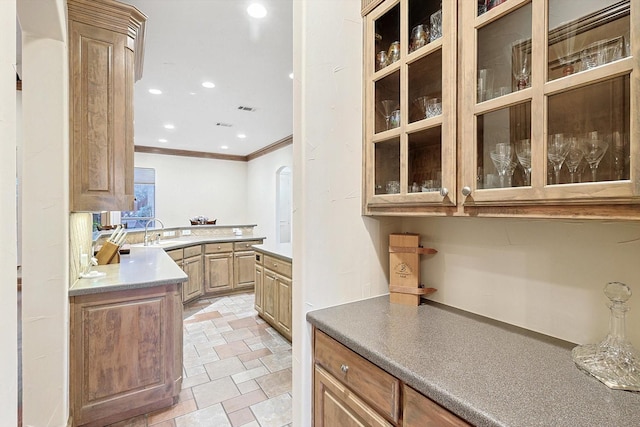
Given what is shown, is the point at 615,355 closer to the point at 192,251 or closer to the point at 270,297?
the point at 270,297

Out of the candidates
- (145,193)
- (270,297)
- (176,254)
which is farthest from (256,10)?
(145,193)

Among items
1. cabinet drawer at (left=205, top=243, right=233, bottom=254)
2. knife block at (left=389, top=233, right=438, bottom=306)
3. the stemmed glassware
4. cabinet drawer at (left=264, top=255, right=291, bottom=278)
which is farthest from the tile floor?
the stemmed glassware

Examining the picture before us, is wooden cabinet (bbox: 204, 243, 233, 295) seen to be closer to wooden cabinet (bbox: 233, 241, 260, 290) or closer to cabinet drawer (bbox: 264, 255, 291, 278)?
wooden cabinet (bbox: 233, 241, 260, 290)

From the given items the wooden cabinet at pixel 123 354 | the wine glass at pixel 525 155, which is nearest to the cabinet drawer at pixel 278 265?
the wooden cabinet at pixel 123 354

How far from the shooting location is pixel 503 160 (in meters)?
1.08

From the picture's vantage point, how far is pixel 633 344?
39.6 inches

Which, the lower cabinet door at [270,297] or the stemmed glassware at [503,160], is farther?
the lower cabinet door at [270,297]

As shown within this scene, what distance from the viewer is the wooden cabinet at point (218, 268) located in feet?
16.0

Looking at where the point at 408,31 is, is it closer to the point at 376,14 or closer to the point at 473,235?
the point at 376,14

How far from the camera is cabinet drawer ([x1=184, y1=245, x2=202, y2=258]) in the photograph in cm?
449

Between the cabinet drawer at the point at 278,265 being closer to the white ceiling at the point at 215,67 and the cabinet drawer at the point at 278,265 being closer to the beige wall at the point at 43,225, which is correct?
the beige wall at the point at 43,225

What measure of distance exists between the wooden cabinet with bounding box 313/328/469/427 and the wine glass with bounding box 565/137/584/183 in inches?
30.8

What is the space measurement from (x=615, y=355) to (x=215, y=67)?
11.8 ft

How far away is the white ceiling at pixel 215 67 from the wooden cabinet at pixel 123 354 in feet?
6.78
